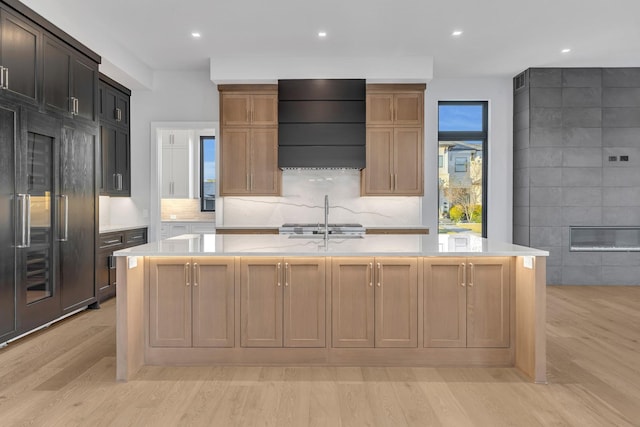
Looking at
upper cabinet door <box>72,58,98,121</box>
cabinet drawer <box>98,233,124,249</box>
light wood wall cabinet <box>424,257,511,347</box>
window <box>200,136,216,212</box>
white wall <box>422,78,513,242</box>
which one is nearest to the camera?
light wood wall cabinet <box>424,257,511,347</box>

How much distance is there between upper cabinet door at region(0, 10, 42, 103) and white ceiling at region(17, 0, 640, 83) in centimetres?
33

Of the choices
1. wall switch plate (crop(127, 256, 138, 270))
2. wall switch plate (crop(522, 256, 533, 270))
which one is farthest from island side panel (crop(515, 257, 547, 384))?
wall switch plate (crop(127, 256, 138, 270))

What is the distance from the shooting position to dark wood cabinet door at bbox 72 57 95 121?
4426 mm

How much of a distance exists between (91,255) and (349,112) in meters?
3.61

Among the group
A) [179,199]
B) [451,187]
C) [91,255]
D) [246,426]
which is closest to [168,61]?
[179,199]

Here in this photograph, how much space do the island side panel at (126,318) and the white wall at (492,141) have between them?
4.69 meters

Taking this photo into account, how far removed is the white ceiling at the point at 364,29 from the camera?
4223mm

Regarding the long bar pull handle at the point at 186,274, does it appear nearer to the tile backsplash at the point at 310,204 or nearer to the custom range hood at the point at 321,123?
the custom range hood at the point at 321,123

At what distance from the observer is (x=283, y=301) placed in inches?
119

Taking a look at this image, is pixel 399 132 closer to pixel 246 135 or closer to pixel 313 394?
pixel 246 135

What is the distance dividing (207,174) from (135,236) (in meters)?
1.95

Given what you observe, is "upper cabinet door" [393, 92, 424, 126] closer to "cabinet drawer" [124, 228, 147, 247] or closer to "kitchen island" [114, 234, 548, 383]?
"kitchen island" [114, 234, 548, 383]

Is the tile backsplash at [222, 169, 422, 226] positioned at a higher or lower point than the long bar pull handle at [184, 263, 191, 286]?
higher

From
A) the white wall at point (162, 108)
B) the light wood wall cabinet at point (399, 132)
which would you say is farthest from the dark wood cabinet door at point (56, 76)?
the light wood wall cabinet at point (399, 132)
